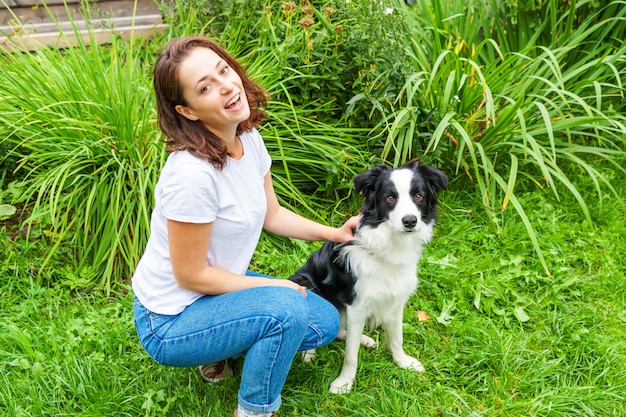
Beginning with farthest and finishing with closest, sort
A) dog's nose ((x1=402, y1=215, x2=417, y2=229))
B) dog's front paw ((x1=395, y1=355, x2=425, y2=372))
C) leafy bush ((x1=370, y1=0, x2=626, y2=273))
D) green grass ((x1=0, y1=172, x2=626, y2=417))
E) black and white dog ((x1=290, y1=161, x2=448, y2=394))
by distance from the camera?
leafy bush ((x1=370, y1=0, x2=626, y2=273))
dog's front paw ((x1=395, y1=355, x2=425, y2=372))
green grass ((x1=0, y1=172, x2=626, y2=417))
black and white dog ((x1=290, y1=161, x2=448, y2=394))
dog's nose ((x1=402, y1=215, x2=417, y2=229))

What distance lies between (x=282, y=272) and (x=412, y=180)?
3.80ft

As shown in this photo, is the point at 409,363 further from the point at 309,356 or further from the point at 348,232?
the point at 348,232

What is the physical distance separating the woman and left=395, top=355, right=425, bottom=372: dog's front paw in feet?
1.92

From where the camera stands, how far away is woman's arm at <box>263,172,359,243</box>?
212 centimetres

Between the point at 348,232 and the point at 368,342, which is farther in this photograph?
the point at 368,342

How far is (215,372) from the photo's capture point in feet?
7.01

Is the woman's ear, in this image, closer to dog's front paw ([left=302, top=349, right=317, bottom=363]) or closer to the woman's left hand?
the woman's left hand

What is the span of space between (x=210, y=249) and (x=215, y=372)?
65 centimetres

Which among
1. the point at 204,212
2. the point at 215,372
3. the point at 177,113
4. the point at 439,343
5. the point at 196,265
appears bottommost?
the point at 439,343

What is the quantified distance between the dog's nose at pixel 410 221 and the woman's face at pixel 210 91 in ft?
2.27

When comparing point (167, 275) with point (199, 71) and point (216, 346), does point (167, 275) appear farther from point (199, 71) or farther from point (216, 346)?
point (199, 71)

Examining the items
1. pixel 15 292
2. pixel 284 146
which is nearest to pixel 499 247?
pixel 284 146

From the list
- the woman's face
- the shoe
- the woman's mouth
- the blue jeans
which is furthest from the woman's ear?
the shoe

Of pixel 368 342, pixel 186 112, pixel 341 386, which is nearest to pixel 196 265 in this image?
pixel 186 112
